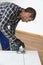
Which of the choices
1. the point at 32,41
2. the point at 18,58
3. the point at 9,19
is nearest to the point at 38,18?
the point at 32,41

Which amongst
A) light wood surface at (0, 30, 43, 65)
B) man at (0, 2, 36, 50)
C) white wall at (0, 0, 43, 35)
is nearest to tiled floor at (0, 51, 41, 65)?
man at (0, 2, 36, 50)

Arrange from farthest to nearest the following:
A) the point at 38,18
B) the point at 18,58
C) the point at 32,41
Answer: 1. the point at 32,41
2. the point at 38,18
3. the point at 18,58

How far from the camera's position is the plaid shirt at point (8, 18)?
6.19 feet

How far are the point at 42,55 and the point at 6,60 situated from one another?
1047 millimetres

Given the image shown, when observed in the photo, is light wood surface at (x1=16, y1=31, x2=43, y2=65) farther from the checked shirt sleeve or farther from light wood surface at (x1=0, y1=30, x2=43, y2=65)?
the checked shirt sleeve

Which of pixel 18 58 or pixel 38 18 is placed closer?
pixel 18 58

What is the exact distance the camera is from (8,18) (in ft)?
6.24

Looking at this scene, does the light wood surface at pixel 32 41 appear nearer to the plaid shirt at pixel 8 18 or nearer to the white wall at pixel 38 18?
the white wall at pixel 38 18

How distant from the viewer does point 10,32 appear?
193cm

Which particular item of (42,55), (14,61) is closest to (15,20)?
(14,61)

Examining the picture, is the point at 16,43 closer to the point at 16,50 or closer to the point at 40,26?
the point at 16,50

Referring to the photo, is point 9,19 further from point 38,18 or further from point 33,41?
point 33,41

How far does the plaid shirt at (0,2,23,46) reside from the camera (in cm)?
189

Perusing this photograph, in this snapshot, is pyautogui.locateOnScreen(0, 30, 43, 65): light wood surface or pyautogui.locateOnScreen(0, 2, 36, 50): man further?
pyautogui.locateOnScreen(0, 30, 43, 65): light wood surface
